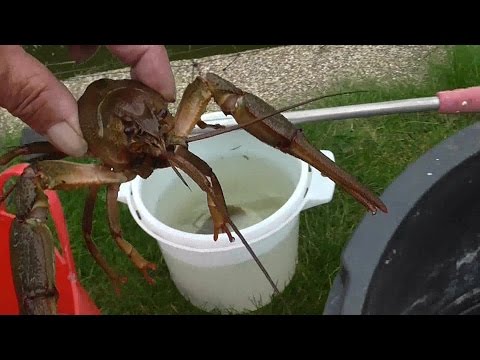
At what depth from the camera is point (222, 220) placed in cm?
169

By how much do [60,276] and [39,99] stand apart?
452 millimetres

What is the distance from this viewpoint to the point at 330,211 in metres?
2.29

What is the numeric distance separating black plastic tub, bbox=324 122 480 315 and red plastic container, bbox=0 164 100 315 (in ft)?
2.08

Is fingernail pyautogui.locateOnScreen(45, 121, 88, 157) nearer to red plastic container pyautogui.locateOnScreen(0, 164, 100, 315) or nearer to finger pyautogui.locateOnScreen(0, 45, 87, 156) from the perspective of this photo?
finger pyautogui.locateOnScreen(0, 45, 87, 156)

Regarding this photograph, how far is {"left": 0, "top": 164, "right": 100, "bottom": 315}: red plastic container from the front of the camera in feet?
5.25

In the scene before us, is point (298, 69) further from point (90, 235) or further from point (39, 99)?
point (39, 99)

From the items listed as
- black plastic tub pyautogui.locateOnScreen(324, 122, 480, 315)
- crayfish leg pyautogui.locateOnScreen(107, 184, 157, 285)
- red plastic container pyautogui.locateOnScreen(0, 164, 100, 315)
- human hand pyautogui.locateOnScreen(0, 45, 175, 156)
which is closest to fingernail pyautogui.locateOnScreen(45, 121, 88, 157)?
human hand pyautogui.locateOnScreen(0, 45, 175, 156)

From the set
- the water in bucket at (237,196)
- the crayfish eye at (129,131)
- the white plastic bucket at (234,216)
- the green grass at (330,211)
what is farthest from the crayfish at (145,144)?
the green grass at (330,211)

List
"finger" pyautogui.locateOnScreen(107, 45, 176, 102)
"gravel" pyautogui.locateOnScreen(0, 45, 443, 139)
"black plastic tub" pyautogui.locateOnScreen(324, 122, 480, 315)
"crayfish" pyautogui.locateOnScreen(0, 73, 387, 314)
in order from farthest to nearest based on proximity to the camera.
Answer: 1. "gravel" pyautogui.locateOnScreen(0, 45, 443, 139)
2. "finger" pyautogui.locateOnScreen(107, 45, 176, 102)
3. "crayfish" pyautogui.locateOnScreen(0, 73, 387, 314)
4. "black plastic tub" pyautogui.locateOnScreen(324, 122, 480, 315)

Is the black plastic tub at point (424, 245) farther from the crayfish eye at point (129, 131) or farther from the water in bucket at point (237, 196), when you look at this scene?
the water in bucket at point (237, 196)

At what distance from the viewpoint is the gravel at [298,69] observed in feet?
8.99
